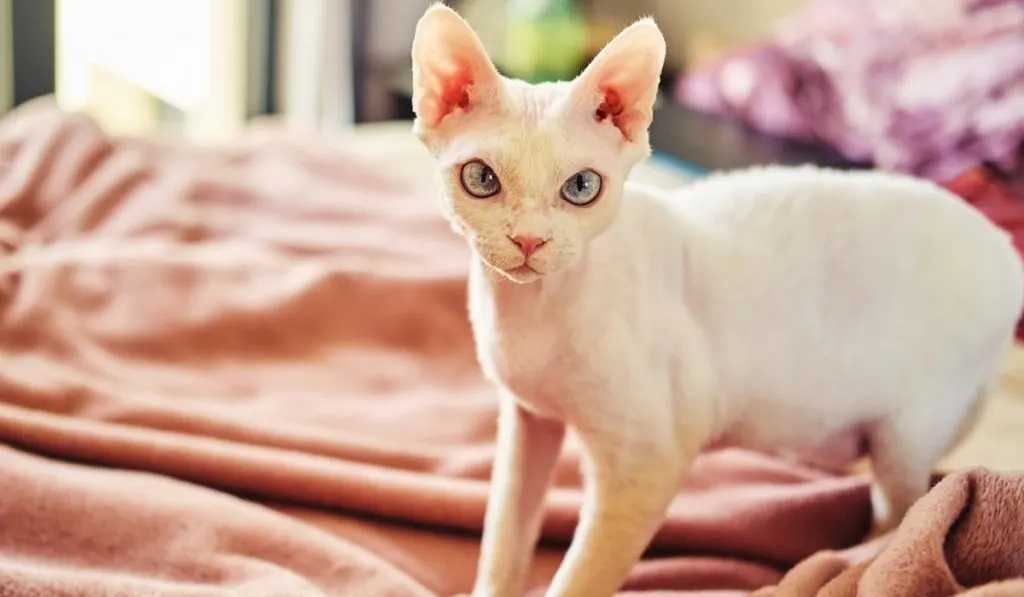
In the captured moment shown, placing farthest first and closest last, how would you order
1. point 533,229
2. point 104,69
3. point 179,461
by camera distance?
1. point 104,69
2. point 179,461
3. point 533,229

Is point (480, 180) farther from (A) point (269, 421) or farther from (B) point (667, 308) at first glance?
(A) point (269, 421)

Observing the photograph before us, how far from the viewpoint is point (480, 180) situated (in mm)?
651

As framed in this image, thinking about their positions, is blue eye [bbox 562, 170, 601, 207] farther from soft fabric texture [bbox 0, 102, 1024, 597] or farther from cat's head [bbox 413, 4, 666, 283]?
soft fabric texture [bbox 0, 102, 1024, 597]

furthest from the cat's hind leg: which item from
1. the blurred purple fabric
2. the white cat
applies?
the blurred purple fabric

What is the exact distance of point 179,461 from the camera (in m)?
0.99

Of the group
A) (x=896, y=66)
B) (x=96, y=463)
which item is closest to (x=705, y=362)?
(x=96, y=463)

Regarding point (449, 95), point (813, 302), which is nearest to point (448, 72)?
point (449, 95)

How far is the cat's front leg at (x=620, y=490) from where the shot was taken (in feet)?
2.44

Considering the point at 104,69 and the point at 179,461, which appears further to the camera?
the point at 104,69

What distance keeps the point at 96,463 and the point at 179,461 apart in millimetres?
87

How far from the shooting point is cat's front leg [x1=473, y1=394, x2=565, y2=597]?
82 cm

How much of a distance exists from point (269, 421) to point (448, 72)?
0.57m

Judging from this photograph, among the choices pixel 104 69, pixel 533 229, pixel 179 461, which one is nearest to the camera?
pixel 533 229

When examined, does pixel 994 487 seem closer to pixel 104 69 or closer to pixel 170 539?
pixel 170 539
